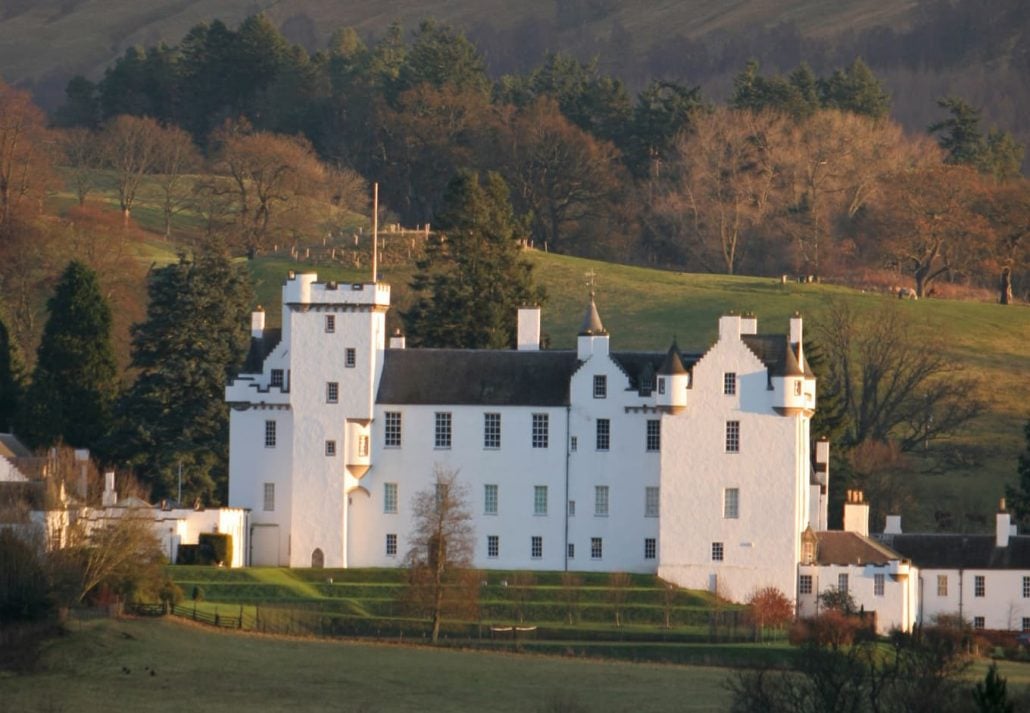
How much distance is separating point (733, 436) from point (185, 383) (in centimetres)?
2000

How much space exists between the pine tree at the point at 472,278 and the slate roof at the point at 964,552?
18581mm

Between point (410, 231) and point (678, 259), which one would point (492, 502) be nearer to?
point (410, 231)

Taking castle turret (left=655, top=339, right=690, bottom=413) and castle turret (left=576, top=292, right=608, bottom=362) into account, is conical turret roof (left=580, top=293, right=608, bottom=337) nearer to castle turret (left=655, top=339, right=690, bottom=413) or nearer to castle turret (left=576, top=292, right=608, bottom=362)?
castle turret (left=576, top=292, right=608, bottom=362)

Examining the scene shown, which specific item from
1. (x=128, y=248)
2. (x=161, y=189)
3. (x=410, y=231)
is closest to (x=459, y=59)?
(x=161, y=189)

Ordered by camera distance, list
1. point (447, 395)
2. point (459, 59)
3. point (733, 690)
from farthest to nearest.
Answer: point (459, 59), point (447, 395), point (733, 690)

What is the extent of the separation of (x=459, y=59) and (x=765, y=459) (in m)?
86.4

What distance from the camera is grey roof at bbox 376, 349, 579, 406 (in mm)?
86125

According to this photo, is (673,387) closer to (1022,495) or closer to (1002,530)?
(1002,530)

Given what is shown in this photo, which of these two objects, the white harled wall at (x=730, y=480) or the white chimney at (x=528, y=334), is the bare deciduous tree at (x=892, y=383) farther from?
the white harled wall at (x=730, y=480)

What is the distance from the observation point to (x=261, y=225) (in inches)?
5315

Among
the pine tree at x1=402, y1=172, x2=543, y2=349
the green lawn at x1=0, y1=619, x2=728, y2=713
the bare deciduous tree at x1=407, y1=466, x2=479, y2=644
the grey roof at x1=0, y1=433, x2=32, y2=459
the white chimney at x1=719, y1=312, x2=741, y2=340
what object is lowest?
the green lawn at x1=0, y1=619, x2=728, y2=713

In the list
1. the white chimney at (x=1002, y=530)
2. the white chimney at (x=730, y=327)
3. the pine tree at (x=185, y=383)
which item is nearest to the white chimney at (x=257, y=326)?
the pine tree at (x=185, y=383)

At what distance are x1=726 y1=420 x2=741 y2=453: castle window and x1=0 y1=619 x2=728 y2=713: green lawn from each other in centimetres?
1434

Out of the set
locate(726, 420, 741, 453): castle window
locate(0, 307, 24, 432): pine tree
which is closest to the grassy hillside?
locate(0, 307, 24, 432): pine tree
